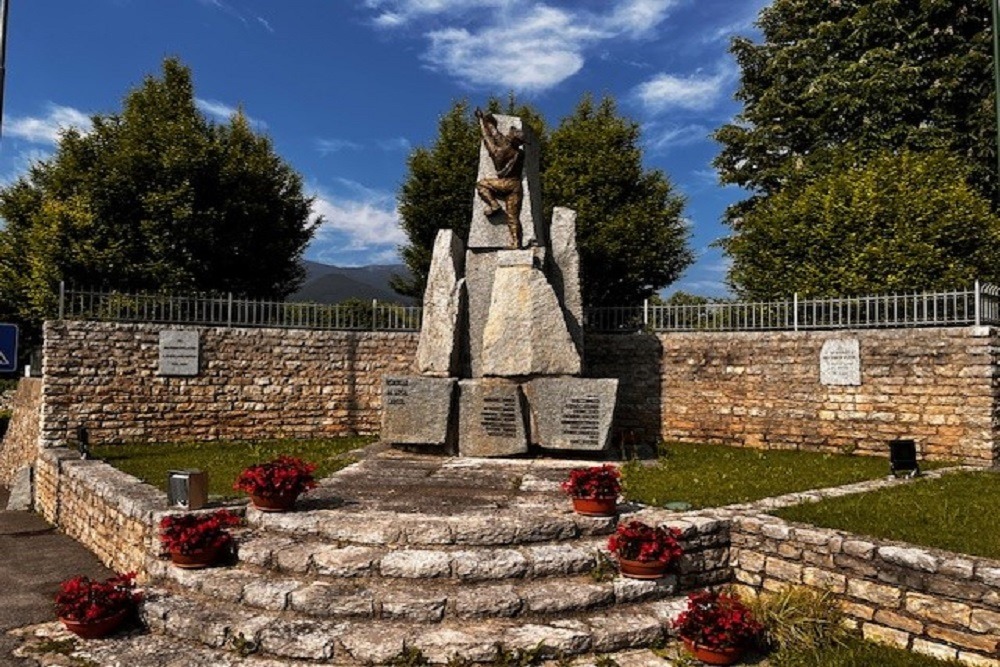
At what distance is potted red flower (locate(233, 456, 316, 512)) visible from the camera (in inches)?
255

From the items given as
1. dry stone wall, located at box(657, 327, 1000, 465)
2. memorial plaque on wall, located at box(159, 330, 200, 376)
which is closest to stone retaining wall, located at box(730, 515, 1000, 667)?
dry stone wall, located at box(657, 327, 1000, 465)

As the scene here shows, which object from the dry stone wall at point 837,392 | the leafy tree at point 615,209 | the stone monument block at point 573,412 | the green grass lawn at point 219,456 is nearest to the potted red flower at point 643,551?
the stone monument block at point 573,412

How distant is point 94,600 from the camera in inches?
206

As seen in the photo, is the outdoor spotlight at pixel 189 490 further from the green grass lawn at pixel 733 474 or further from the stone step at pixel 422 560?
the green grass lawn at pixel 733 474

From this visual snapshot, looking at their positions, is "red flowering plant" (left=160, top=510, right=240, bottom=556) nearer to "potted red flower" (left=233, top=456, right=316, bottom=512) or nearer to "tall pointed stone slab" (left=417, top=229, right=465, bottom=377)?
"potted red flower" (left=233, top=456, right=316, bottom=512)

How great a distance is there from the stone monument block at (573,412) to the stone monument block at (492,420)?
302 millimetres

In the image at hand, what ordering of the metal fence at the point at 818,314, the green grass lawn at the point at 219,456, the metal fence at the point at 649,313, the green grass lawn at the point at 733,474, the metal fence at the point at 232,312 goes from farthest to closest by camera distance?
the metal fence at the point at 232,312 → the metal fence at the point at 649,313 → the metal fence at the point at 818,314 → the green grass lawn at the point at 219,456 → the green grass lawn at the point at 733,474

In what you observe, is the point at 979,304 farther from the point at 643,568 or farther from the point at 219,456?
the point at 219,456

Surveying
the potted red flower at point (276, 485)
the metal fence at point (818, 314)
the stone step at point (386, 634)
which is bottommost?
the stone step at point (386, 634)

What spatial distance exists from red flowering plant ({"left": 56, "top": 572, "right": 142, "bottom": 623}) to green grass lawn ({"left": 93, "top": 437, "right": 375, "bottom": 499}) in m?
2.21

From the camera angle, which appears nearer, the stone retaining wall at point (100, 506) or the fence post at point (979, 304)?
the stone retaining wall at point (100, 506)

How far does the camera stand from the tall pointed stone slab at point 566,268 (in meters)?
11.8

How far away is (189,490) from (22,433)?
13.1 meters

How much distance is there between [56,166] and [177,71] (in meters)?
5.00
